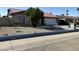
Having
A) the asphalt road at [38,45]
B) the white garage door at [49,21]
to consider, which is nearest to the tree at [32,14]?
the white garage door at [49,21]

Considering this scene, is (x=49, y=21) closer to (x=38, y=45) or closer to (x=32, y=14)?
(x=32, y=14)

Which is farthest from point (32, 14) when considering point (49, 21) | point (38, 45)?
point (49, 21)

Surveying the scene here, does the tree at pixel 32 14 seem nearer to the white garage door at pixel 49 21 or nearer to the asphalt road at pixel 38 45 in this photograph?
the white garage door at pixel 49 21

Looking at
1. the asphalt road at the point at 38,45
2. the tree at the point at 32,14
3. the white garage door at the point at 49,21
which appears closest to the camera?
the white garage door at the point at 49,21

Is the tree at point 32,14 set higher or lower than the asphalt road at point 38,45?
higher

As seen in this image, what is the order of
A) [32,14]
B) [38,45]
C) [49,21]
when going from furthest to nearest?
[38,45], [32,14], [49,21]

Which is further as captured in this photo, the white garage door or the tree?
the tree

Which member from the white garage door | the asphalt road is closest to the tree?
the white garage door

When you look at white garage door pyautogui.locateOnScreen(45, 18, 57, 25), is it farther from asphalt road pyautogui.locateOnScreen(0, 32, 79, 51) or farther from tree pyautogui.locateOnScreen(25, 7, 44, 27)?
asphalt road pyautogui.locateOnScreen(0, 32, 79, 51)

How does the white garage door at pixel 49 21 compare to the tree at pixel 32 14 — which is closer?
the white garage door at pixel 49 21
